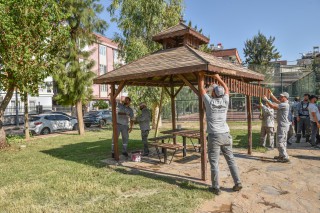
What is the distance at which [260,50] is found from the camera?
53469 millimetres

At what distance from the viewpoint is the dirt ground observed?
4797 mm

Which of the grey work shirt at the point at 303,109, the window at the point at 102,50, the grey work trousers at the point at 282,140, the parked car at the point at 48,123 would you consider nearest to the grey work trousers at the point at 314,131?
the grey work shirt at the point at 303,109

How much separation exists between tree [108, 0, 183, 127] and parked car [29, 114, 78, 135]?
23.5ft

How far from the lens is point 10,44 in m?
10.6

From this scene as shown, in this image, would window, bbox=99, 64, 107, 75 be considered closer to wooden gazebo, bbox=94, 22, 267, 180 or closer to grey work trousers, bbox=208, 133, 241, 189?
wooden gazebo, bbox=94, 22, 267, 180

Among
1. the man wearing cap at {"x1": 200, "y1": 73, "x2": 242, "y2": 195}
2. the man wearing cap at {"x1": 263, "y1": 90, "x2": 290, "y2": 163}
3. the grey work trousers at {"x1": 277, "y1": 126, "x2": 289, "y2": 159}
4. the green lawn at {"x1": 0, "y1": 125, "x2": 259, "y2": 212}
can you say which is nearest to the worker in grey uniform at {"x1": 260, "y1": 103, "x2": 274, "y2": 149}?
the man wearing cap at {"x1": 263, "y1": 90, "x2": 290, "y2": 163}

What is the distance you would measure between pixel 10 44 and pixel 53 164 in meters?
5.50

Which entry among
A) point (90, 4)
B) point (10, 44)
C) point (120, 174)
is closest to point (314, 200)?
point (120, 174)

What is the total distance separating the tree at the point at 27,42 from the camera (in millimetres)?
10625

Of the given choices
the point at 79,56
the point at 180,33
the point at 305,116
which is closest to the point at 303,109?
the point at 305,116

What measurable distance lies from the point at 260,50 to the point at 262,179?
52.3 meters

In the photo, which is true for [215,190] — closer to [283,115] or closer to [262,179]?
[262,179]

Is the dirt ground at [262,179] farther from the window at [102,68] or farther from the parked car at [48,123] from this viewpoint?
the window at [102,68]

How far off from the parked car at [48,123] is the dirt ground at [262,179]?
12.8 meters
